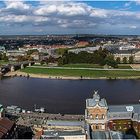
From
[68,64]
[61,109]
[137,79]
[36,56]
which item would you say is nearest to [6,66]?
[68,64]

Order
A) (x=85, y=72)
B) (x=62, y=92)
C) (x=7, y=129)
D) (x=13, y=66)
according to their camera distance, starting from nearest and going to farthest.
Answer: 1. (x=7, y=129)
2. (x=62, y=92)
3. (x=85, y=72)
4. (x=13, y=66)

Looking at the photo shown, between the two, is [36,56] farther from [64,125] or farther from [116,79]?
[64,125]

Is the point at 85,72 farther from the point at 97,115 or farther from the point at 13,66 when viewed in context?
the point at 97,115

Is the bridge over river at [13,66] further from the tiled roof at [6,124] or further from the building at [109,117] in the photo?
the building at [109,117]

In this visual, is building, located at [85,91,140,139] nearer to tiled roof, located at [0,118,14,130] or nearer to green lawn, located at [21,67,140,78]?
tiled roof, located at [0,118,14,130]

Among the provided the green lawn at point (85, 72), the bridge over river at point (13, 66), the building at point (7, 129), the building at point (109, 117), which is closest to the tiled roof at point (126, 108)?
the building at point (109, 117)

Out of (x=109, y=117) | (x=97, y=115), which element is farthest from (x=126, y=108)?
(x=97, y=115)

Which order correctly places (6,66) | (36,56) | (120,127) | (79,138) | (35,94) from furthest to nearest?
(36,56), (6,66), (35,94), (120,127), (79,138)

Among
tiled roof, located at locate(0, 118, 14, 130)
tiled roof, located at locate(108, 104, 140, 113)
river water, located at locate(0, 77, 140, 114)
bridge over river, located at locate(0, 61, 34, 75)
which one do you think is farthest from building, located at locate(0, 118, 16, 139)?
bridge over river, located at locate(0, 61, 34, 75)
